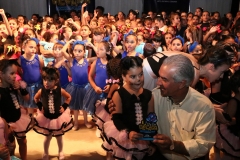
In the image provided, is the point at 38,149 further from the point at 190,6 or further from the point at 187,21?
the point at 190,6

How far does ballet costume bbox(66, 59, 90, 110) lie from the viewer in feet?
14.2

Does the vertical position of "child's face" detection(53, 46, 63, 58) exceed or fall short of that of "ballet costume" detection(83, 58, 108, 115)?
it exceeds it

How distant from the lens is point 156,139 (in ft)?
5.77

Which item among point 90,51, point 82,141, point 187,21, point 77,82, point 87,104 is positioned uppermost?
point 187,21

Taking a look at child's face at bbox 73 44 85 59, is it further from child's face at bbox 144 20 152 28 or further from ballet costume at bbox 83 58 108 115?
child's face at bbox 144 20 152 28

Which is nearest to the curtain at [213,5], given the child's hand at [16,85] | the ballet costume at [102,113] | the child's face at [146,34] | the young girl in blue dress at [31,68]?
the child's face at [146,34]

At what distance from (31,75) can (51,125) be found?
1.34 meters

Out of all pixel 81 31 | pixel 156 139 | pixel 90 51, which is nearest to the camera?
pixel 156 139

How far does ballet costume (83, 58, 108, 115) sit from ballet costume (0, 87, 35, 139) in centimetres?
126

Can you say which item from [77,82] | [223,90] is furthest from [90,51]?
[223,90]

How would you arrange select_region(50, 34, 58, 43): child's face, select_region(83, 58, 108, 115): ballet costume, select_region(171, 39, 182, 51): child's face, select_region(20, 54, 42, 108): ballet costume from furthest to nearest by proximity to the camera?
1. select_region(50, 34, 58, 43): child's face
2. select_region(171, 39, 182, 51): child's face
3. select_region(20, 54, 42, 108): ballet costume
4. select_region(83, 58, 108, 115): ballet costume

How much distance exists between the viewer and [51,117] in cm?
330

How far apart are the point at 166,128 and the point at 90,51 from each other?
351 cm

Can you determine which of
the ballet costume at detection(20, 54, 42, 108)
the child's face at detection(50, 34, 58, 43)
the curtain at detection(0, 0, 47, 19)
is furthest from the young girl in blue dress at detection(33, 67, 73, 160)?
the curtain at detection(0, 0, 47, 19)
